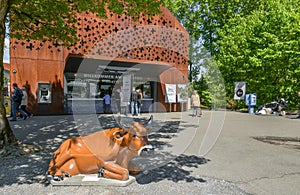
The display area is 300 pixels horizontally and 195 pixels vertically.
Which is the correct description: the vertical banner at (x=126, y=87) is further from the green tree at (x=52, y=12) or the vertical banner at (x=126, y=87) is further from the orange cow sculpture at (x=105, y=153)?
the orange cow sculpture at (x=105, y=153)

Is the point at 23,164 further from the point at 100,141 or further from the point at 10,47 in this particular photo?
the point at 10,47

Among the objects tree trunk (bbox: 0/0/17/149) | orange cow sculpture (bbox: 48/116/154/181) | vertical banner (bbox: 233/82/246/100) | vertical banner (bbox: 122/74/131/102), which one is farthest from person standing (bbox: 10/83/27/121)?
vertical banner (bbox: 233/82/246/100)

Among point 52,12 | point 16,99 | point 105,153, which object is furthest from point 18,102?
point 105,153

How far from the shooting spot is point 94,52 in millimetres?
12922

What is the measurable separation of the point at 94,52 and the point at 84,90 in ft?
8.49

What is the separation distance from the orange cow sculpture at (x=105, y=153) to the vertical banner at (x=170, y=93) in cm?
1205

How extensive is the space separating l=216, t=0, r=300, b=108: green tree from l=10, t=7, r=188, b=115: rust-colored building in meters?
5.03

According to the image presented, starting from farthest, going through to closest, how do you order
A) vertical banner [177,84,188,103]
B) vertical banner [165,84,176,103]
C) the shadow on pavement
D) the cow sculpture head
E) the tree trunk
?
vertical banner [177,84,188,103], vertical banner [165,84,176,103], the tree trunk, the shadow on pavement, the cow sculpture head

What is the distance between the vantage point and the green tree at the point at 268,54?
616 inches

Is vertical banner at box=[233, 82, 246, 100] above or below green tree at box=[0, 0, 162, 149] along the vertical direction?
below

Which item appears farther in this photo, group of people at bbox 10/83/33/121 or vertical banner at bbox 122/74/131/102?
vertical banner at bbox 122/74/131/102

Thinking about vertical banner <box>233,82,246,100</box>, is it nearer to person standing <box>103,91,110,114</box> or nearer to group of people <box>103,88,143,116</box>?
group of people <box>103,88,143,116</box>

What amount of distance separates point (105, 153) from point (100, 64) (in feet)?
35.3

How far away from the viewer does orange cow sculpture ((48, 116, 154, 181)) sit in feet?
12.2
